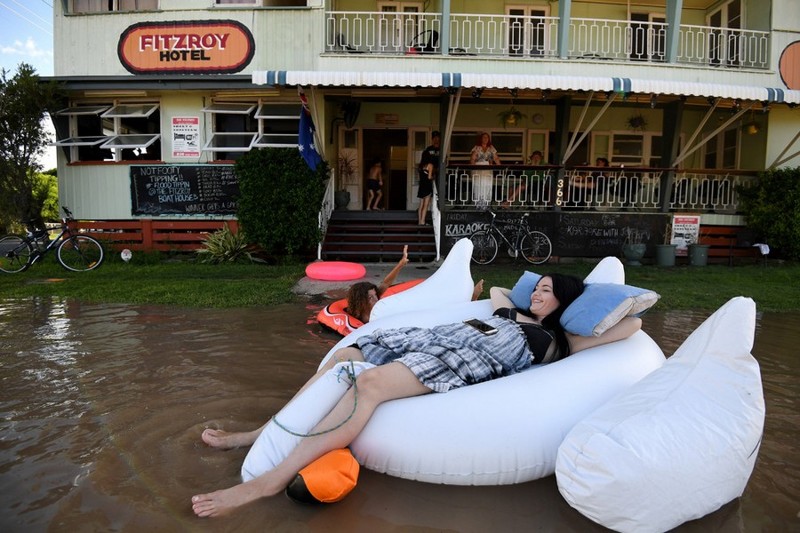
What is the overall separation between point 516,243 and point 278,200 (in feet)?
15.4

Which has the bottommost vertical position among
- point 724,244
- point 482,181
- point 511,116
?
point 724,244

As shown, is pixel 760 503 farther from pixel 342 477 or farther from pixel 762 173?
pixel 762 173

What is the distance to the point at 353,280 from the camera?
28.7 ft

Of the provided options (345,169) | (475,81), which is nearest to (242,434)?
(475,81)

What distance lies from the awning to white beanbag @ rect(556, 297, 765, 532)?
7975mm

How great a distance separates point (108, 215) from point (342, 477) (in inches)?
463

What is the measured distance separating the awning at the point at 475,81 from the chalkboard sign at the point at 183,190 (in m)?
3.05

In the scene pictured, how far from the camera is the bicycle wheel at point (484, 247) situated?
11094mm

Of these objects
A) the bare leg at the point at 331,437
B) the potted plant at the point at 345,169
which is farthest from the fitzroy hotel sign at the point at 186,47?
the bare leg at the point at 331,437

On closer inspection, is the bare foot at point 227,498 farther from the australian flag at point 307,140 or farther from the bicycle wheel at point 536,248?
the bicycle wheel at point 536,248

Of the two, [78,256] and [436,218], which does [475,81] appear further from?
[78,256]

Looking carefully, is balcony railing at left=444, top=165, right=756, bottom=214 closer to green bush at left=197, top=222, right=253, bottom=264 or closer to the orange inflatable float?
green bush at left=197, top=222, right=253, bottom=264

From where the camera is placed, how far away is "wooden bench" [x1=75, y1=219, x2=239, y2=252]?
40.1 feet

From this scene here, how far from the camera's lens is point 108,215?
12.3m
